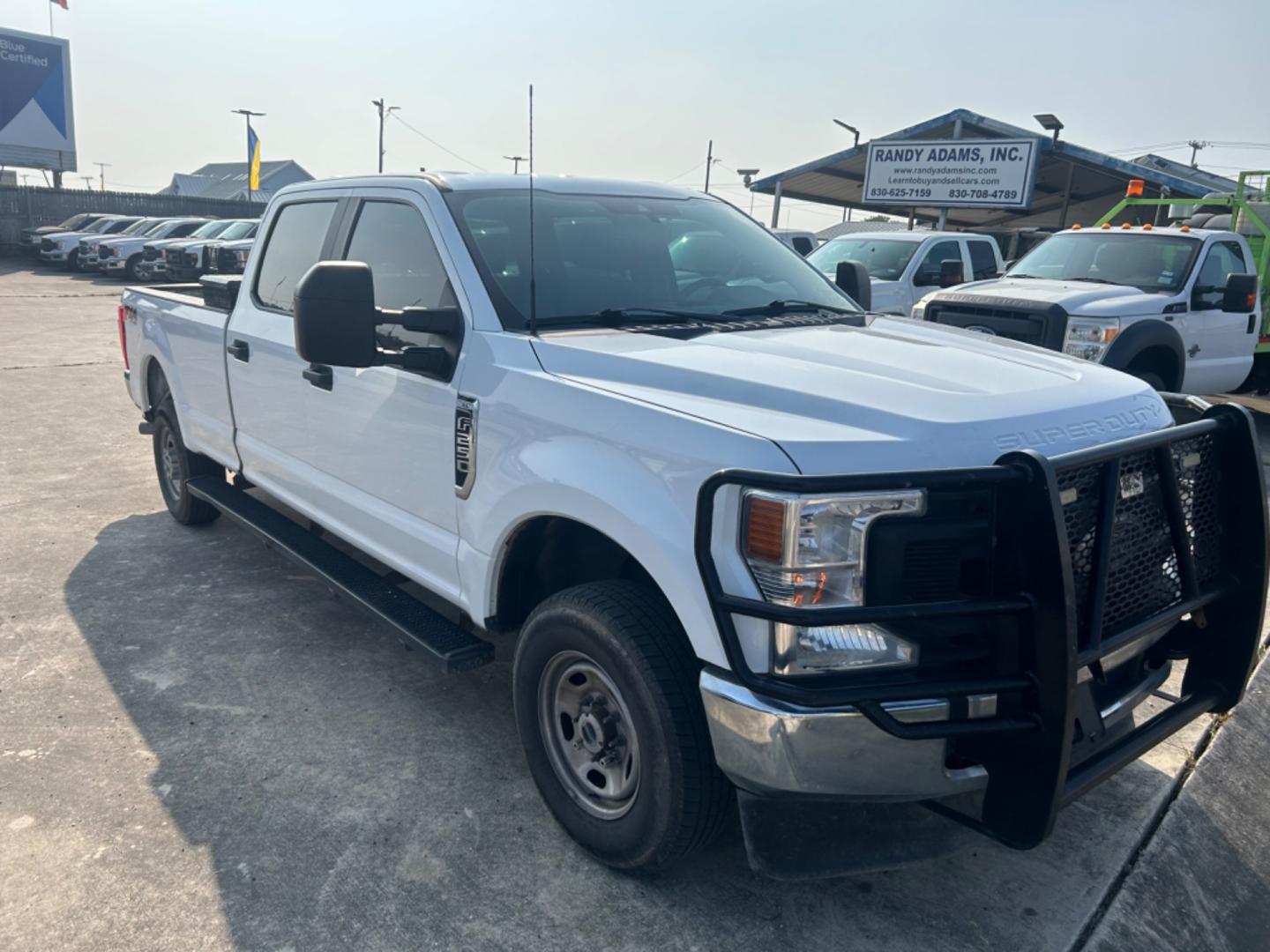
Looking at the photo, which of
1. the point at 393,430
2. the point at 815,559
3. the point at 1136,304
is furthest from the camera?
the point at 1136,304

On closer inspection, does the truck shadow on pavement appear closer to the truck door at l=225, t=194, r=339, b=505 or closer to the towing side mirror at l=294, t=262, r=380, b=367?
the truck door at l=225, t=194, r=339, b=505

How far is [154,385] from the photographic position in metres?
6.10

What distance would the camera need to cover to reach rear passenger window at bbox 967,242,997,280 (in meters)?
12.4

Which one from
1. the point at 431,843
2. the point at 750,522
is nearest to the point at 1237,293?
the point at 750,522

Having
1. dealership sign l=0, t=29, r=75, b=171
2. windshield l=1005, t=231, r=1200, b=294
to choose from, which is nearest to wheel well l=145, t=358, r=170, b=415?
windshield l=1005, t=231, r=1200, b=294

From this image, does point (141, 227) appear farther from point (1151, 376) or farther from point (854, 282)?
point (854, 282)

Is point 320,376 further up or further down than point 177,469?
further up

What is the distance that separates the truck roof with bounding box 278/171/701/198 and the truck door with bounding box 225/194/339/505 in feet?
0.90

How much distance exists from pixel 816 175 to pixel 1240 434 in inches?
1020

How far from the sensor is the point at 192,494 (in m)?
5.58

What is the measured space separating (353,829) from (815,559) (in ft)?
5.76

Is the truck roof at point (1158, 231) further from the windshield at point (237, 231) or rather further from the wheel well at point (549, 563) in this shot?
the windshield at point (237, 231)

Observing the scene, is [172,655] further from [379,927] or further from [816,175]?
[816,175]

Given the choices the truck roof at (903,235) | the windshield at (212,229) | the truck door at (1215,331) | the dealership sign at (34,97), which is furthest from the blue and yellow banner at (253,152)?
the truck door at (1215,331)
